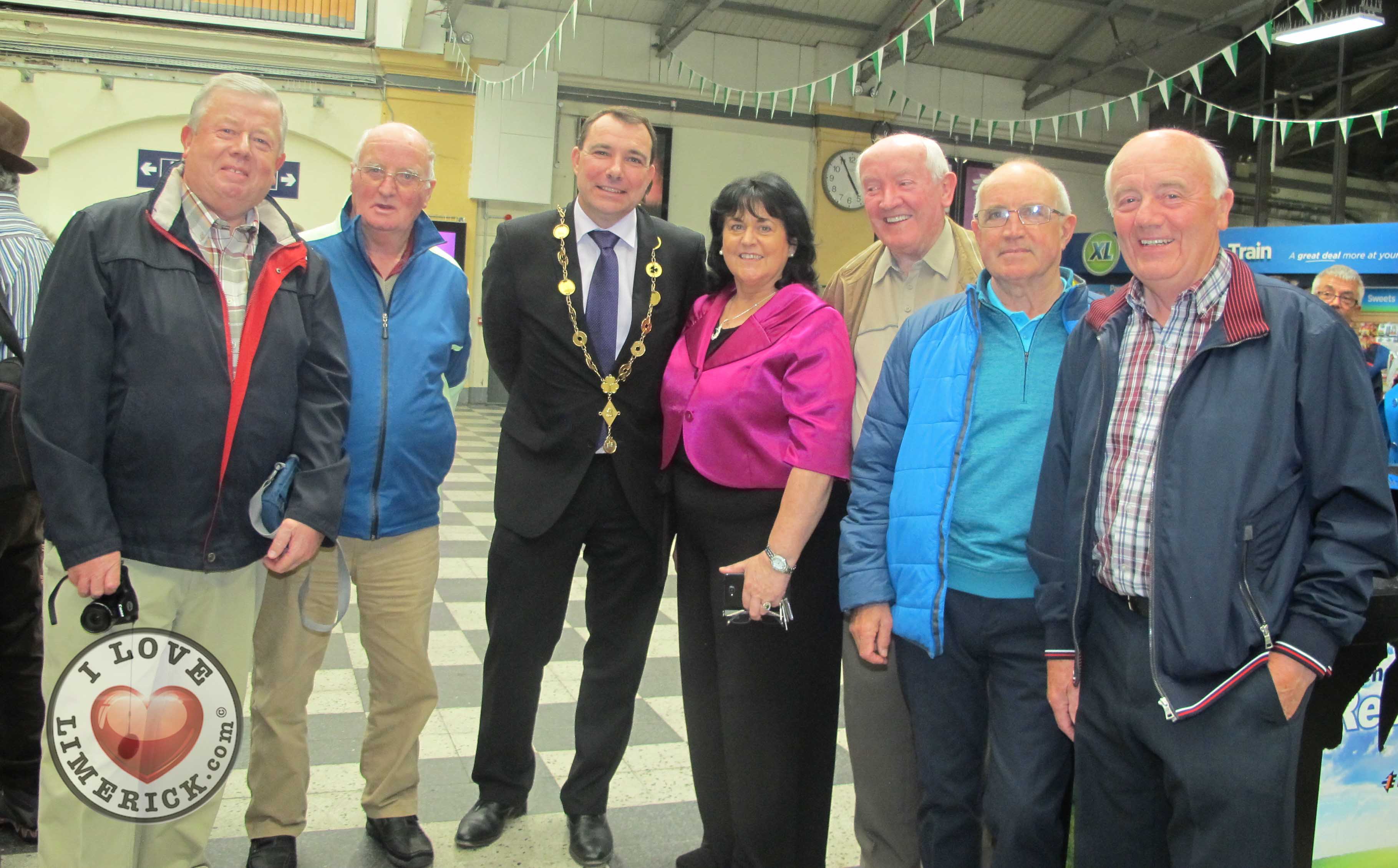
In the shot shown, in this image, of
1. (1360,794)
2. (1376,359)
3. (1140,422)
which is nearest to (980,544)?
(1140,422)

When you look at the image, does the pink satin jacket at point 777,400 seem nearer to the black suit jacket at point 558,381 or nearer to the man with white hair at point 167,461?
the black suit jacket at point 558,381

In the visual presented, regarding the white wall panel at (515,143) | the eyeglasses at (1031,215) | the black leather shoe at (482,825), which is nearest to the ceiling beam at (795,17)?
the white wall panel at (515,143)

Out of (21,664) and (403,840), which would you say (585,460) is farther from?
(21,664)

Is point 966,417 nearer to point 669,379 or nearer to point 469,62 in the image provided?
point 669,379

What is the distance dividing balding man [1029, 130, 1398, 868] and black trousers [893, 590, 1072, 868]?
13 centimetres

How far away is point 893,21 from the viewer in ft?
41.1

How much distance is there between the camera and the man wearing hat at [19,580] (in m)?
2.20

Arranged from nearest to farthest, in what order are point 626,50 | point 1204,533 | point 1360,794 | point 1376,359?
1. point 1204,533
2. point 1360,794
3. point 1376,359
4. point 626,50

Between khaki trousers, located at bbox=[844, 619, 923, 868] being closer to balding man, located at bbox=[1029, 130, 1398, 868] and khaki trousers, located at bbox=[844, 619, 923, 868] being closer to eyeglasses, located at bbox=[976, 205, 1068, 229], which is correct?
balding man, located at bbox=[1029, 130, 1398, 868]

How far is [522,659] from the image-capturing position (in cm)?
249

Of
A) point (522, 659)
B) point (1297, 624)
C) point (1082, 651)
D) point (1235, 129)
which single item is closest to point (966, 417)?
point (1082, 651)

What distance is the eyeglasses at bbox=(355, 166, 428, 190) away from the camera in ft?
7.79

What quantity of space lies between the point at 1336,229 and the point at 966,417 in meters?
9.05

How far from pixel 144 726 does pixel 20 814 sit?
0.79 meters
